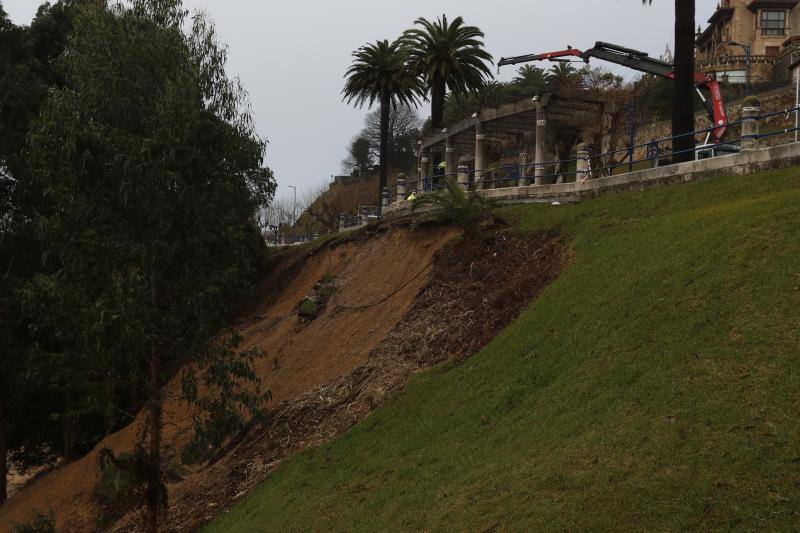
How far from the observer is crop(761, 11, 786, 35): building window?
6906 cm

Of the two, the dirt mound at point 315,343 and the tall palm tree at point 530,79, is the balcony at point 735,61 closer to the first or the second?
the tall palm tree at point 530,79

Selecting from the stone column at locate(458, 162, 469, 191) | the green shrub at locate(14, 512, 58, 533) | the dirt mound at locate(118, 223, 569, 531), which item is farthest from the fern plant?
the green shrub at locate(14, 512, 58, 533)

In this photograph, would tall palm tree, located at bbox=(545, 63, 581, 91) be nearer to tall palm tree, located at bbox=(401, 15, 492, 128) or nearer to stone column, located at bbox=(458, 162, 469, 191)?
tall palm tree, located at bbox=(401, 15, 492, 128)

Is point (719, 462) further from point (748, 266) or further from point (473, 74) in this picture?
point (473, 74)

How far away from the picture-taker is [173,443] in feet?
73.7

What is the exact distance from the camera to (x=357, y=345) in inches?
829

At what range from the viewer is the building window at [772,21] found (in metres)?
69.1

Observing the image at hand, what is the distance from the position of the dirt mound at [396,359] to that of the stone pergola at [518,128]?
19.6ft

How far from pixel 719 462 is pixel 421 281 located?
14.9 meters

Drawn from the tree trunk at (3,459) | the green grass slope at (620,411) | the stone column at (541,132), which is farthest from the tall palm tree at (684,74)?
the tree trunk at (3,459)

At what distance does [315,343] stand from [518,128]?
1522cm

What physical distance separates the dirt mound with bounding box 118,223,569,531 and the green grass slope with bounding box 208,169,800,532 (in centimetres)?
96

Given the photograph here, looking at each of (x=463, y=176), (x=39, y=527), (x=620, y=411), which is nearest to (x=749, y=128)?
(x=620, y=411)

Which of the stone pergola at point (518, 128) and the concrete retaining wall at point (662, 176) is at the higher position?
the stone pergola at point (518, 128)
